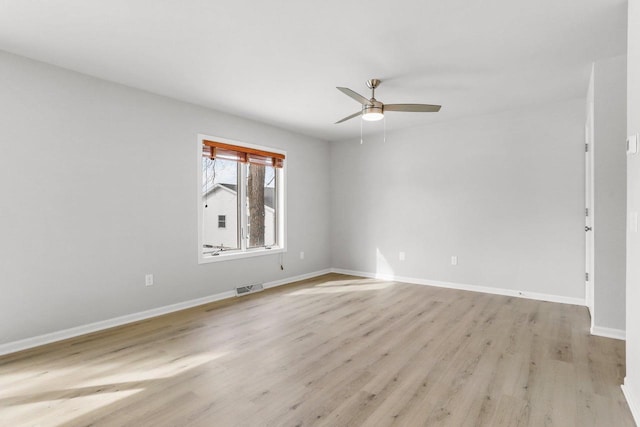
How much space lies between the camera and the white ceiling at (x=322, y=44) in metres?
2.29

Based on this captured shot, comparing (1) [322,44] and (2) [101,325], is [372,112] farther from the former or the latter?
(2) [101,325]

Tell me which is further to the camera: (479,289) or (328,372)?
(479,289)

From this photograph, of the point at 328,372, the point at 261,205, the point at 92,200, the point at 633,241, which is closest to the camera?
the point at 633,241

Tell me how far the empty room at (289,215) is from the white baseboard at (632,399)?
0.02 metres

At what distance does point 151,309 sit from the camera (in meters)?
3.80

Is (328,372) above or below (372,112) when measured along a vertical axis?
below

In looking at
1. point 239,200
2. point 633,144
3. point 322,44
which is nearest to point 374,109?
point 322,44

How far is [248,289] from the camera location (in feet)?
15.9

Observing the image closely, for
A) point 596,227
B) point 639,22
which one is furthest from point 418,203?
point 639,22

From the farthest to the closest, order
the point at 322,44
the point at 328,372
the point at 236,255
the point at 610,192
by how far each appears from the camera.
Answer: the point at 236,255 → the point at 610,192 → the point at 322,44 → the point at 328,372

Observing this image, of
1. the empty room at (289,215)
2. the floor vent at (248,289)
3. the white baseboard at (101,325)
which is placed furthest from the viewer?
the floor vent at (248,289)

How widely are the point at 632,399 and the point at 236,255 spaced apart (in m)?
4.10

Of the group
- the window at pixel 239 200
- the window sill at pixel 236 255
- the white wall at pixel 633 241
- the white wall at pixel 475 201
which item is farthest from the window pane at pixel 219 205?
the white wall at pixel 633 241

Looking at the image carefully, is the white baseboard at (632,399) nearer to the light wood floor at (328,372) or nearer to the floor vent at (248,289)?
the light wood floor at (328,372)
